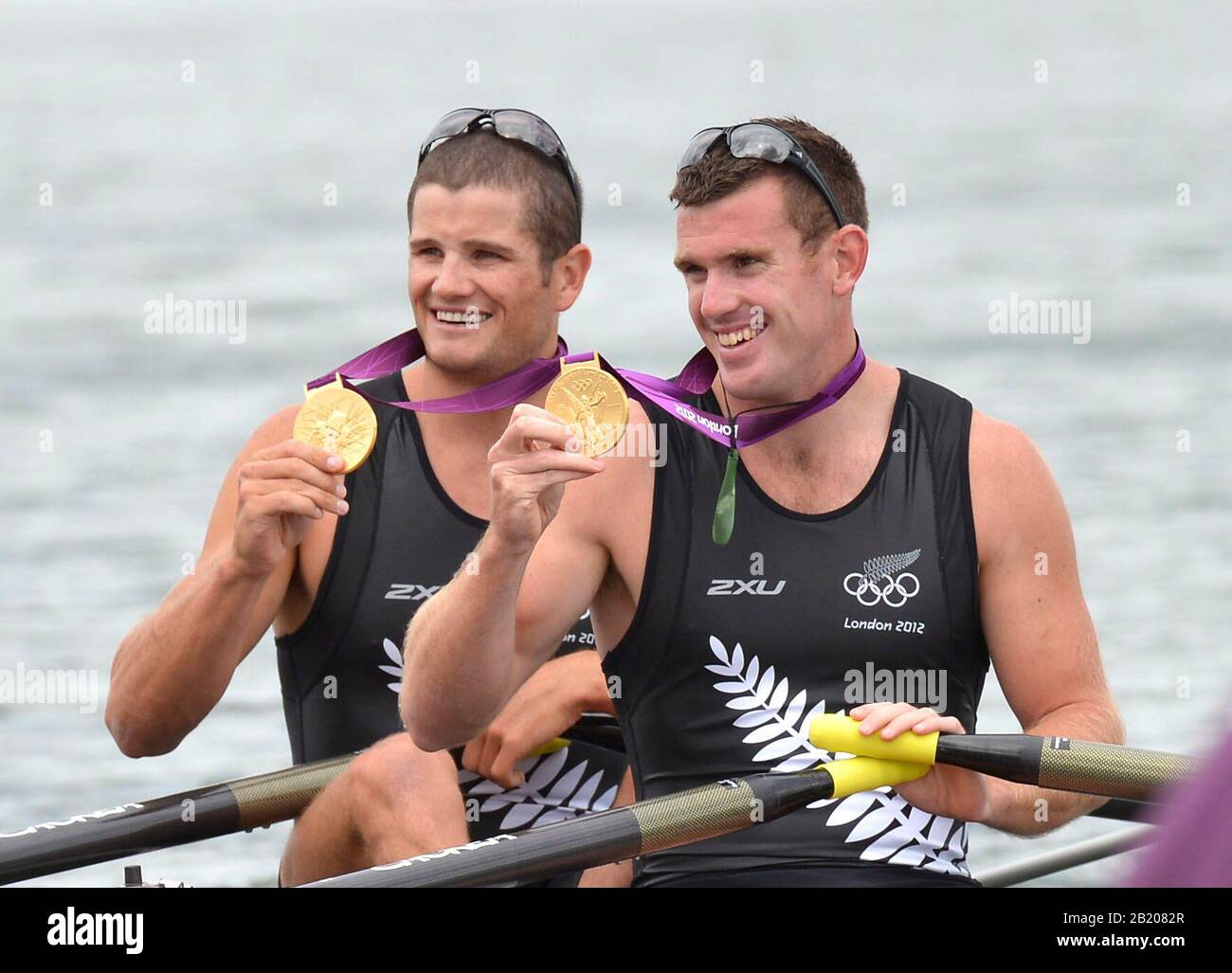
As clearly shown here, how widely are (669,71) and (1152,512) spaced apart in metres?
14.0

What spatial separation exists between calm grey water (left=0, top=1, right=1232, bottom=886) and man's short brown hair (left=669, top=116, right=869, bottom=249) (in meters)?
1.78

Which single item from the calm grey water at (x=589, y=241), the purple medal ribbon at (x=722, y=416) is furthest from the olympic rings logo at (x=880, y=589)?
the calm grey water at (x=589, y=241)

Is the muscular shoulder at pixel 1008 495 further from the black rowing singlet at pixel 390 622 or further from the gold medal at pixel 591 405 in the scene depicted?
the black rowing singlet at pixel 390 622

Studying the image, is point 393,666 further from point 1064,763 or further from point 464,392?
point 1064,763

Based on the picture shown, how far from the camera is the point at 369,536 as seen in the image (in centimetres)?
Answer: 393

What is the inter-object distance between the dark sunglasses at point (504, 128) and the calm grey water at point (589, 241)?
2.01 meters

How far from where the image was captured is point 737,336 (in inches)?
140

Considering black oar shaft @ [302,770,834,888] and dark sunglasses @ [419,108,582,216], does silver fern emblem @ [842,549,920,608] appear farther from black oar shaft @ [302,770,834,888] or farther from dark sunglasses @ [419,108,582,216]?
dark sunglasses @ [419,108,582,216]

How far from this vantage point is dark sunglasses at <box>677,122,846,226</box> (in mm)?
3588

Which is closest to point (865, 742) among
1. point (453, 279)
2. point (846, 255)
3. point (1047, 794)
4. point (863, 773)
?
point (863, 773)

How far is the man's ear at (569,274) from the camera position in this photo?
4.11m

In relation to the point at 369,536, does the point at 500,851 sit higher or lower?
lower
